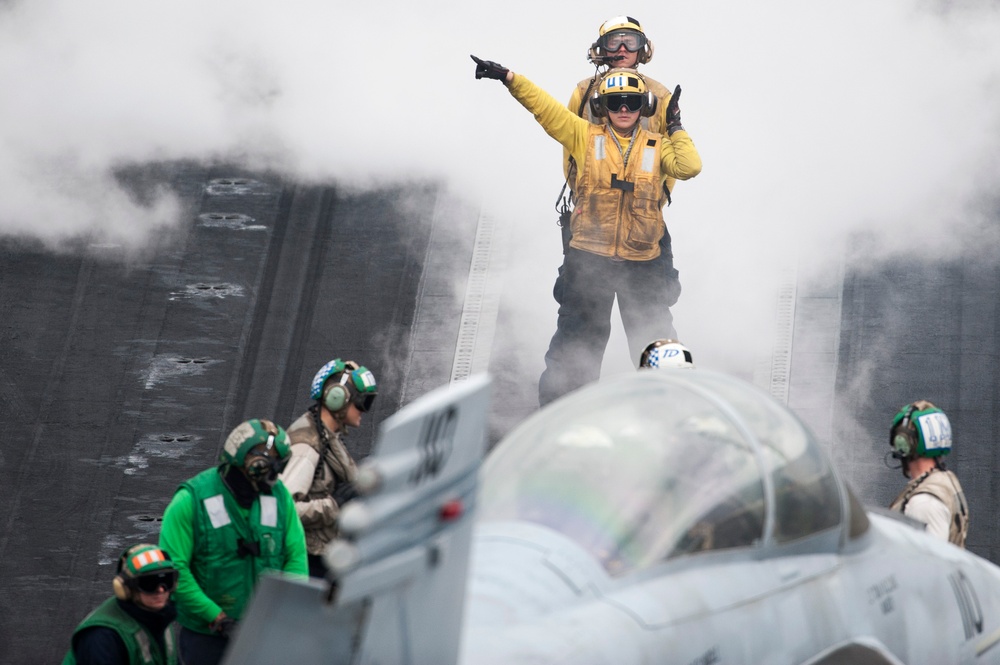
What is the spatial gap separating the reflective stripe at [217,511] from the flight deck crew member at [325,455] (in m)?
0.71

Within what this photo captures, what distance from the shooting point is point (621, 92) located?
10.6 metres

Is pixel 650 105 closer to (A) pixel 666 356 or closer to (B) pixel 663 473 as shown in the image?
(A) pixel 666 356

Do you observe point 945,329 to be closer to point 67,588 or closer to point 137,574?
point 67,588

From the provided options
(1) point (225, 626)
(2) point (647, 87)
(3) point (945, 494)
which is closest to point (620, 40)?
(2) point (647, 87)

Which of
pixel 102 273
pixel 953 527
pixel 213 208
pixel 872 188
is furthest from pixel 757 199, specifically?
pixel 953 527

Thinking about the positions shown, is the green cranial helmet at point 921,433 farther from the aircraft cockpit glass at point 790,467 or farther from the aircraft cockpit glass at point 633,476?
the aircraft cockpit glass at point 633,476

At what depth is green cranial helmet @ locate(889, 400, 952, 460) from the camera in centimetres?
695

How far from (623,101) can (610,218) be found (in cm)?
85

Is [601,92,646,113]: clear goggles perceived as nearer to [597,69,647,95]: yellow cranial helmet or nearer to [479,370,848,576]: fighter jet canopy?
[597,69,647,95]: yellow cranial helmet

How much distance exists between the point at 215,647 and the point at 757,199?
26.9 feet

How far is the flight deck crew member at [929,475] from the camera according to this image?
6.78 m

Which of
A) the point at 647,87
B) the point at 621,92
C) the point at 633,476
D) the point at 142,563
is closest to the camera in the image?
the point at 633,476

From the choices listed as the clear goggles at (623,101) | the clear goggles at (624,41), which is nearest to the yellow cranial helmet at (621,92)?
the clear goggles at (623,101)

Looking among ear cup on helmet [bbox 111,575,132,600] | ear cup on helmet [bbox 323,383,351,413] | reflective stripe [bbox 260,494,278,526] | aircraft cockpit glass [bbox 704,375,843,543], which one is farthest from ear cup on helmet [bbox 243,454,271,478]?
aircraft cockpit glass [bbox 704,375,843,543]
